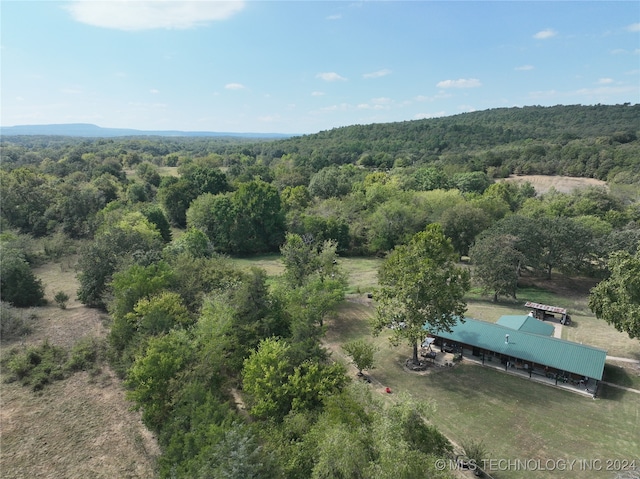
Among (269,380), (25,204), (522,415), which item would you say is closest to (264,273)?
(269,380)

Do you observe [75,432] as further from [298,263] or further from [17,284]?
[17,284]

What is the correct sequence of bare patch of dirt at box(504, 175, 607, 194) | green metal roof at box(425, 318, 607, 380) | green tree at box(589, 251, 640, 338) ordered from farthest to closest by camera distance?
bare patch of dirt at box(504, 175, 607, 194) < green metal roof at box(425, 318, 607, 380) < green tree at box(589, 251, 640, 338)

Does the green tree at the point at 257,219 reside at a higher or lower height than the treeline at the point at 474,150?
lower

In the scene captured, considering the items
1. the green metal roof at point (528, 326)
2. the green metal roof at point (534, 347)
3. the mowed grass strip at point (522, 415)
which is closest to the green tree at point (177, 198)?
the mowed grass strip at point (522, 415)

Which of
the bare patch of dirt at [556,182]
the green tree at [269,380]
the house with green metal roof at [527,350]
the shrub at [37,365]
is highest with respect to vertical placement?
the bare patch of dirt at [556,182]

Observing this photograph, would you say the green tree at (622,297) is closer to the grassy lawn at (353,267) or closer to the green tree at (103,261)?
the grassy lawn at (353,267)

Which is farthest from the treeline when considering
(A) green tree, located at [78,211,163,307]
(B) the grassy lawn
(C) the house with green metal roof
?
(C) the house with green metal roof

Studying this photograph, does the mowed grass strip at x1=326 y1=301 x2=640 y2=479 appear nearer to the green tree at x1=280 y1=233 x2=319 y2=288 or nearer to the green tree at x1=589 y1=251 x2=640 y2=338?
the green tree at x1=589 y1=251 x2=640 y2=338
